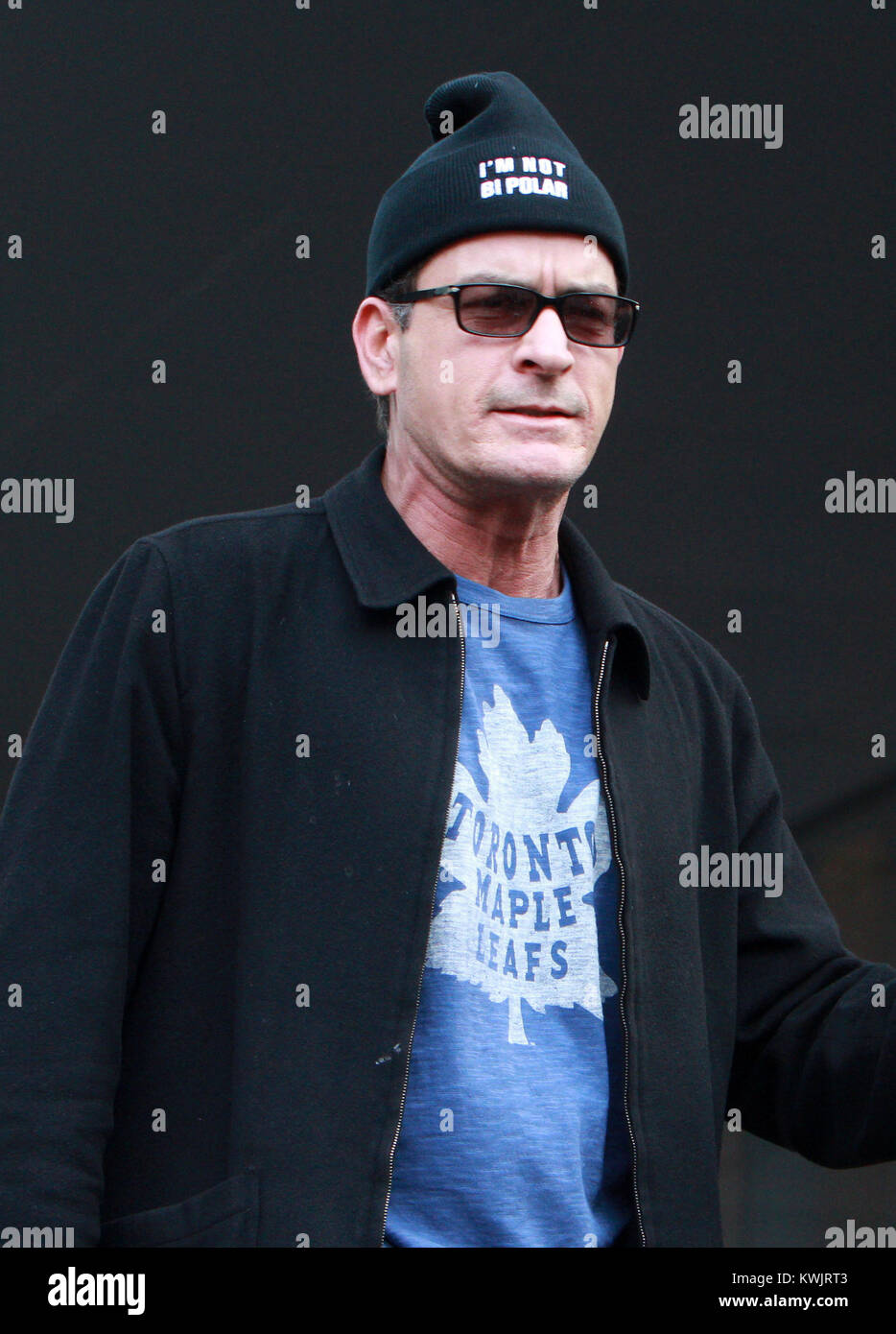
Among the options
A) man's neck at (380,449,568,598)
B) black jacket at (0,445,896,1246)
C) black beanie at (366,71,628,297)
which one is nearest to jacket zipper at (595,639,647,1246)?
black jacket at (0,445,896,1246)

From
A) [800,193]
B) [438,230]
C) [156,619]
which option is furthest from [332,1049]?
[800,193]

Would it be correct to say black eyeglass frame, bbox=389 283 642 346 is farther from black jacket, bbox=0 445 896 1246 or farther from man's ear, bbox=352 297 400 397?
black jacket, bbox=0 445 896 1246

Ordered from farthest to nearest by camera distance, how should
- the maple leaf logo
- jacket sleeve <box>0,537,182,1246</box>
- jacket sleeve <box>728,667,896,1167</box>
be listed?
1. jacket sleeve <box>728,667,896,1167</box>
2. the maple leaf logo
3. jacket sleeve <box>0,537,182,1246</box>

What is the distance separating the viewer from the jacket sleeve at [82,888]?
156cm

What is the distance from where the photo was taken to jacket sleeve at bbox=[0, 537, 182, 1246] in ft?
5.13

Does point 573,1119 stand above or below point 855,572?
below

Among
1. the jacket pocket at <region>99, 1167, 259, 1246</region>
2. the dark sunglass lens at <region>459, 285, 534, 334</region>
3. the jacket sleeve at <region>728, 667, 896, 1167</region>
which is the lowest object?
the jacket pocket at <region>99, 1167, 259, 1246</region>

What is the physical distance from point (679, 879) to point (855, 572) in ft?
5.01

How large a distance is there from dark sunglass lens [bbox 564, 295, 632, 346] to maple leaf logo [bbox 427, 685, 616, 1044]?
0.39 meters

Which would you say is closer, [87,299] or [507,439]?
[507,439]

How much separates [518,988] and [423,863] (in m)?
0.16

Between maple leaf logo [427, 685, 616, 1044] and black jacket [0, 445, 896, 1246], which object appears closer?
black jacket [0, 445, 896, 1246]

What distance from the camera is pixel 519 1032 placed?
1.70m
